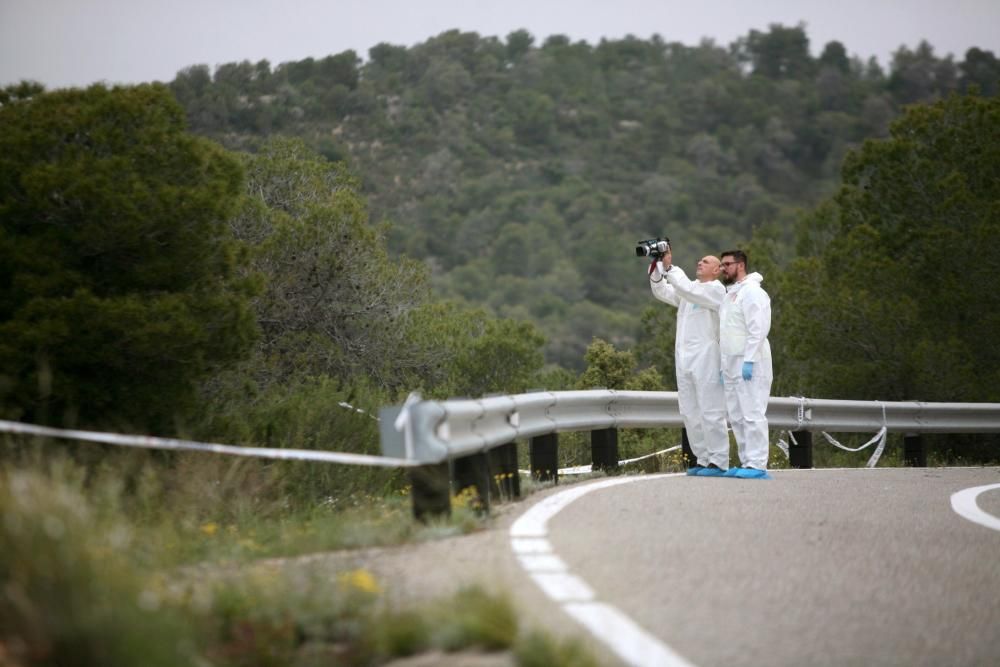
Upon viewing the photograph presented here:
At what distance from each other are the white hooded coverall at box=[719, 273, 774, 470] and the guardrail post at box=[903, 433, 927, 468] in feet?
17.8

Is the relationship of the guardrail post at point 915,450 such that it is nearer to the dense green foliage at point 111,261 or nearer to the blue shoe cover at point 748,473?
the blue shoe cover at point 748,473

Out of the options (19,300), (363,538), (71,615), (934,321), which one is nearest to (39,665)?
(71,615)

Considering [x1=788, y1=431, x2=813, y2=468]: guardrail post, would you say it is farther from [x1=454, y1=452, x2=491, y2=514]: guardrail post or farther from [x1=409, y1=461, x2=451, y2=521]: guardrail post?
[x1=409, y1=461, x2=451, y2=521]: guardrail post

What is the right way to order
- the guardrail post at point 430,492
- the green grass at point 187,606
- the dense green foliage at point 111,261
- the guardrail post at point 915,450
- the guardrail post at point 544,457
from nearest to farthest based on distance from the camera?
the green grass at point 187,606 < the guardrail post at point 430,492 < the guardrail post at point 544,457 < the dense green foliage at point 111,261 < the guardrail post at point 915,450

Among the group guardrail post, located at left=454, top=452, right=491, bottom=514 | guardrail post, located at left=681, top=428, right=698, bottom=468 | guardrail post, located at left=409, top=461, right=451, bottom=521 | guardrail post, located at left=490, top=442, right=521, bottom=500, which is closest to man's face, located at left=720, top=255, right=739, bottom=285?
guardrail post, located at left=681, top=428, right=698, bottom=468

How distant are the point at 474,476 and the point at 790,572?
2452 mm

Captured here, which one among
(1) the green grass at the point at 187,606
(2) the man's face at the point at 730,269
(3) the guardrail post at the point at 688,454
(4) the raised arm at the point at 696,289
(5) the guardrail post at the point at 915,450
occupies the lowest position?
(5) the guardrail post at the point at 915,450

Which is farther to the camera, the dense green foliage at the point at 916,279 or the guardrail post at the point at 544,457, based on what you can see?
the dense green foliage at the point at 916,279

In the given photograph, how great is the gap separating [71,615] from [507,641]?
1.45m

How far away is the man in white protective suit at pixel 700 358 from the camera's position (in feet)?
42.6

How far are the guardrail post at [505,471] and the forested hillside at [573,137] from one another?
174ft

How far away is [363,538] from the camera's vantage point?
7285 mm

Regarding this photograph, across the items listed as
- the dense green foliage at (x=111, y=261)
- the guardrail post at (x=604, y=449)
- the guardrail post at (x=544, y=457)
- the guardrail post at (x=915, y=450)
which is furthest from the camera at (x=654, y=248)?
the guardrail post at (x=915, y=450)

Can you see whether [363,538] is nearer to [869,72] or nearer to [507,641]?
[507,641]
